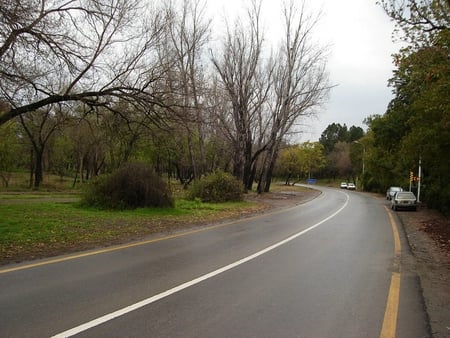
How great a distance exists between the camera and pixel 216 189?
28.0m

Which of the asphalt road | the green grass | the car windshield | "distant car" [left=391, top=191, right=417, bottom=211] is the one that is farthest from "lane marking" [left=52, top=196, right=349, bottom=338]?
the car windshield

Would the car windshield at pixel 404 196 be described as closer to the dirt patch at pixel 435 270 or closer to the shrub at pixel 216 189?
the shrub at pixel 216 189

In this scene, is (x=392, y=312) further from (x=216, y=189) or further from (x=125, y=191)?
(x=216, y=189)

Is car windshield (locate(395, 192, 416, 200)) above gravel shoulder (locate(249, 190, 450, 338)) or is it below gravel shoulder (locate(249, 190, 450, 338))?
above

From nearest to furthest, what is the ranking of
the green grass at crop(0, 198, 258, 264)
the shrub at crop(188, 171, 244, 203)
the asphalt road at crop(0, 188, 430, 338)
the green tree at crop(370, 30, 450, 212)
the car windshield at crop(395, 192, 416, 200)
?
the asphalt road at crop(0, 188, 430, 338), the green grass at crop(0, 198, 258, 264), the green tree at crop(370, 30, 450, 212), the shrub at crop(188, 171, 244, 203), the car windshield at crop(395, 192, 416, 200)

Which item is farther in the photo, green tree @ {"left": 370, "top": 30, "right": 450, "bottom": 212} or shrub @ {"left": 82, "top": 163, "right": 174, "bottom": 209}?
shrub @ {"left": 82, "top": 163, "right": 174, "bottom": 209}

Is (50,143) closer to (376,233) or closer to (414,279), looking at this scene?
(376,233)

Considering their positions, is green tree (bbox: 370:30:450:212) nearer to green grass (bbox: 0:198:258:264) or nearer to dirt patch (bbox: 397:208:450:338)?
dirt patch (bbox: 397:208:450:338)

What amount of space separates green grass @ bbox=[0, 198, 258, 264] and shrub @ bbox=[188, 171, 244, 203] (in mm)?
6882

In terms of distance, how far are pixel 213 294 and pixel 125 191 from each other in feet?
45.8

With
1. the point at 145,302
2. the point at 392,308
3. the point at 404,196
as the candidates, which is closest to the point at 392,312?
the point at 392,308

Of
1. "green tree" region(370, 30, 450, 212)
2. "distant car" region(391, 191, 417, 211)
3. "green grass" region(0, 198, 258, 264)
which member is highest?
"green tree" region(370, 30, 450, 212)

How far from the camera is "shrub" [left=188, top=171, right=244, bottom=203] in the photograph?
27.7 m

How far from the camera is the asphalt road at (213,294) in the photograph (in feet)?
15.9
